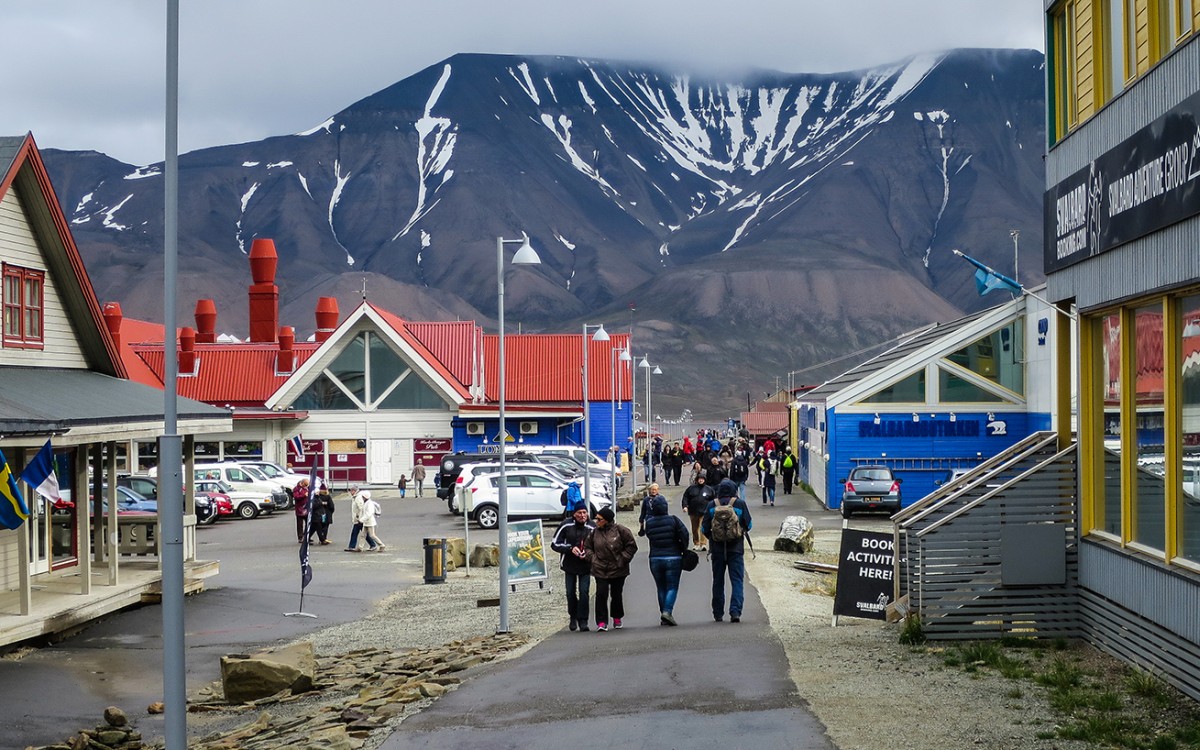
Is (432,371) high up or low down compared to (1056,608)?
up

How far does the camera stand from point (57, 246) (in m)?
23.7

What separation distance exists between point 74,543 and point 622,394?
147ft

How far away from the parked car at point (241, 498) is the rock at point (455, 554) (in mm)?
16751

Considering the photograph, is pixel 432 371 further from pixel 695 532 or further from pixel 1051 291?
pixel 1051 291

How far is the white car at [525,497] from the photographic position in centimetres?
3906

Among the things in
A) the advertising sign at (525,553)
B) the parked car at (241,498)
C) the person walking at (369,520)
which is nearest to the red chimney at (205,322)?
the parked car at (241,498)

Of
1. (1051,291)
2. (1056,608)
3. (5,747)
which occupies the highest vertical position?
(1051,291)

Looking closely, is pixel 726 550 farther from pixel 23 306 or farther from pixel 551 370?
pixel 551 370

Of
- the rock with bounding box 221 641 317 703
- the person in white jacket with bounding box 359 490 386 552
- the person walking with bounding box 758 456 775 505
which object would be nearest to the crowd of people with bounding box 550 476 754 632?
the rock with bounding box 221 641 317 703

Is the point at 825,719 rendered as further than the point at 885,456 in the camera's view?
No

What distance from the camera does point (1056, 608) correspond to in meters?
15.0

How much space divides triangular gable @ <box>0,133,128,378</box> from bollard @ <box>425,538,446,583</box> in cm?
655

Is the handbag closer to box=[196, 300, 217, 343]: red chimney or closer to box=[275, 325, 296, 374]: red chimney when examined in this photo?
box=[275, 325, 296, 374]: red chimney

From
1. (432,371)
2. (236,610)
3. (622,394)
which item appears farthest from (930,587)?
(622,394)
